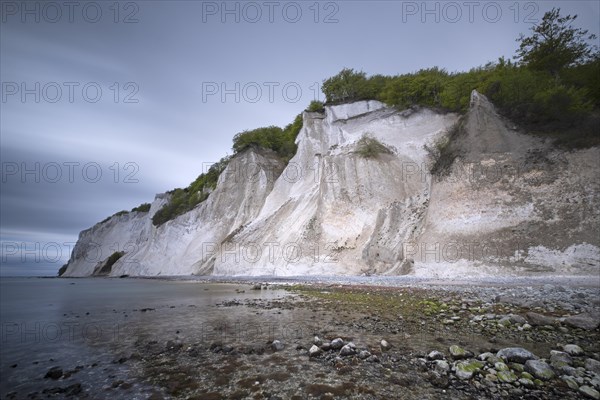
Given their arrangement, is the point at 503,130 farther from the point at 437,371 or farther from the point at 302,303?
the point at 437,371

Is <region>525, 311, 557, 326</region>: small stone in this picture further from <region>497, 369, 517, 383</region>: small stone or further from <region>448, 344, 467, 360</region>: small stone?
<region>497, 369, 517, 383</region>: small stone

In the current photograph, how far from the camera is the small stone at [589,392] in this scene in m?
3.30

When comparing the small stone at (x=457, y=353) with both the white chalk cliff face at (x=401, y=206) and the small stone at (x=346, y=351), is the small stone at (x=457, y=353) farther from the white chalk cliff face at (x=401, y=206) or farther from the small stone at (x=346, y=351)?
the white chalk cliff face at (x=401, y=206)

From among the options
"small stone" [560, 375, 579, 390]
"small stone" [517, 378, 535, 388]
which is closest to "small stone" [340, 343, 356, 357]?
"small stone" [517, 378, 535, 388]

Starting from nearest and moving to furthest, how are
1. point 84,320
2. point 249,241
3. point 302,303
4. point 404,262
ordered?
point 84,320
point 302,303
point 404,262
point 249,241

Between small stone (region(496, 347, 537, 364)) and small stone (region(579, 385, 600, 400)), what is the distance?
86 centimetres

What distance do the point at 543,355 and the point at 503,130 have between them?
1948 cm

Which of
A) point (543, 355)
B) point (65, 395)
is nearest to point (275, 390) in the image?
point (65, 395)

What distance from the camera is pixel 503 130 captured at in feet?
64.0

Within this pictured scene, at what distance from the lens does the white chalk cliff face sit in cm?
1498

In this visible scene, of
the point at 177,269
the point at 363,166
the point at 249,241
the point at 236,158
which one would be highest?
the point at 236,158

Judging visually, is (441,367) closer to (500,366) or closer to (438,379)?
(438,379)

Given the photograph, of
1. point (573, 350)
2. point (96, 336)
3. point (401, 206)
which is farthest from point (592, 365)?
point (401, 206)

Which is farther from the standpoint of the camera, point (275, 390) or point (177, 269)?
point (177, 269)
